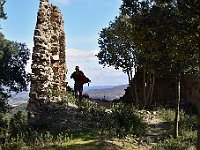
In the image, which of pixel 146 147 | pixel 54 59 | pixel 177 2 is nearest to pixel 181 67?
pixel 146 147

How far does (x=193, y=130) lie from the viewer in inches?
923

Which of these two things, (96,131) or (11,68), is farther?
(11,68)

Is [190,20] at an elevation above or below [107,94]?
above

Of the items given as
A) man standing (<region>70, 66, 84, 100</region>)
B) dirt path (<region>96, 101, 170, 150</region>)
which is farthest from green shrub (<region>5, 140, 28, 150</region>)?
man standing (<region>70, 66, 84, 100</region>)

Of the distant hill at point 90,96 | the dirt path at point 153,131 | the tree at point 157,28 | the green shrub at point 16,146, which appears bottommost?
the green shrub at point 16,146

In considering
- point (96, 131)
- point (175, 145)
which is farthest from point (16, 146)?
point (175, 145)

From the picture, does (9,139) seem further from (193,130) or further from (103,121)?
(193,130)

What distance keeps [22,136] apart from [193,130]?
977cm

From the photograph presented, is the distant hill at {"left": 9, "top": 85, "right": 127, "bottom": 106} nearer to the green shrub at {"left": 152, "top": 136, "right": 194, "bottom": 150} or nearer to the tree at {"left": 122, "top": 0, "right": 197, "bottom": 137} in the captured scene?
the green shrub at {"left": 152, "top": 136, "right": 194, "bottom": 150}

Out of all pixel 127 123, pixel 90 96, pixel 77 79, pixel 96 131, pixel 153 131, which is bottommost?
pixel 153 131

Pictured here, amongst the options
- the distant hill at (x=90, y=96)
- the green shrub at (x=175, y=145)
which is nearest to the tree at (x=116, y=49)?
the distant hill at (x=90, y=96)

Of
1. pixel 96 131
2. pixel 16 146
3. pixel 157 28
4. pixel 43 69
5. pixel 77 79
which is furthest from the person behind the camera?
pixel 77 79

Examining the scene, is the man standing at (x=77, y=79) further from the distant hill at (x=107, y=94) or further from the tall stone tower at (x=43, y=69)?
the distant hill at (x=107, y=94)

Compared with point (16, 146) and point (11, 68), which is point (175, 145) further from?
point (11, 68)
